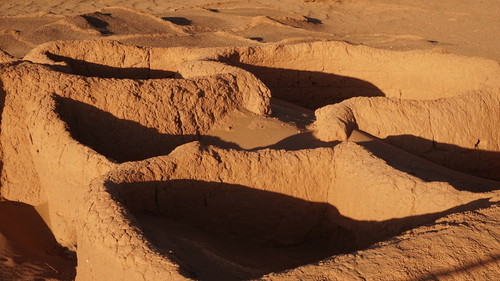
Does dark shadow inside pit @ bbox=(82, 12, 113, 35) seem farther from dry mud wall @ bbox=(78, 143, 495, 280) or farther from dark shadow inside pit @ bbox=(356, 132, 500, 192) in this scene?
dry mud wall @ bbox=(78, 143, 495, 280)

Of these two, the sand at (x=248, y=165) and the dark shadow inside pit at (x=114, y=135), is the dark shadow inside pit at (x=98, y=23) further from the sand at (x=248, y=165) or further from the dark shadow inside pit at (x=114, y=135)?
the dark shadow inside pit at (x=114, y=135)

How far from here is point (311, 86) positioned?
10336 mm

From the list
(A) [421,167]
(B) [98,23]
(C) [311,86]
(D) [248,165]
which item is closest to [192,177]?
(D) [248,165]

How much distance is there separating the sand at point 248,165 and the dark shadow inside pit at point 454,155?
0.07 feet

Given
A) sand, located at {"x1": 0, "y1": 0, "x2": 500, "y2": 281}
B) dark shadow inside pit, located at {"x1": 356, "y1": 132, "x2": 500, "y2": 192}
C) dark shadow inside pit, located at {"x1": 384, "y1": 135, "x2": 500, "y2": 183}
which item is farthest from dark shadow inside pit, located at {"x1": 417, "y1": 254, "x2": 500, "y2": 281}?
dark shadow inside pit, located at {"x1": 384, "y1": 135, "x2": 500, "y2": 183}

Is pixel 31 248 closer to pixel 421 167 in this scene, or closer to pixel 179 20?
pixel 421 167

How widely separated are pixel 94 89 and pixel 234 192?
2.38 meters

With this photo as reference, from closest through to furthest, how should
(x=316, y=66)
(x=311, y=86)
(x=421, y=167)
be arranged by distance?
(x=421, y=167) → (x=316, y=66) → (x=311, y=86)

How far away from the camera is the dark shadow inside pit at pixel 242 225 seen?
17.2 ft

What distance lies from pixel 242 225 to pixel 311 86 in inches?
184

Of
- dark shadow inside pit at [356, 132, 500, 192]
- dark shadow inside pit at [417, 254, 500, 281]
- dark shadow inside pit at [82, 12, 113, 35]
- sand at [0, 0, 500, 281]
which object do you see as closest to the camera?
dark shadow inside pit at [417, 254, 500, 281]

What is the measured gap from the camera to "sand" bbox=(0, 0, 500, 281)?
4680mm

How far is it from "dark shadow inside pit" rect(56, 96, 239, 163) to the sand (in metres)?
0.02

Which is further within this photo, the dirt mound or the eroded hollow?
the dirt mound
